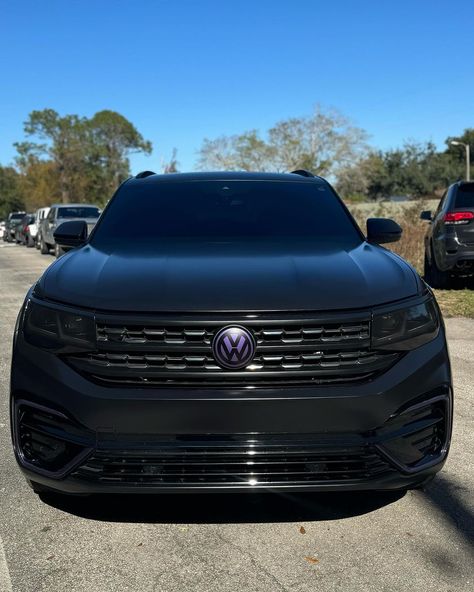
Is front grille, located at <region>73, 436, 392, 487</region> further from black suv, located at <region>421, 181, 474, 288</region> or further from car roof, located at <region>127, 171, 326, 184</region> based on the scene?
black suv, located at <region>421, 181, 474, 288</region>

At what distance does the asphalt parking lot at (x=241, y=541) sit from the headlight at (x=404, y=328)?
0.90 metres

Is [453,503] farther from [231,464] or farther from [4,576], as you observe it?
[4,576]

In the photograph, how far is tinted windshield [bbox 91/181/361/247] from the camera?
12.7ft

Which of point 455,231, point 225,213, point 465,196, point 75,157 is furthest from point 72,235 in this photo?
point 75,157

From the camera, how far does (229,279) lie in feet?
9.57

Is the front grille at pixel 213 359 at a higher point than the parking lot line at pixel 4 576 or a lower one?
higher

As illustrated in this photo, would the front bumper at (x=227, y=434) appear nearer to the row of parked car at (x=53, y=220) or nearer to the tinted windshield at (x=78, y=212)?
the row of parked car at (x=53, y=220)

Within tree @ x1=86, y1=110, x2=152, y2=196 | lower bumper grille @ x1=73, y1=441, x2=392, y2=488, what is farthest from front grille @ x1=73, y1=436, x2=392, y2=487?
tree @ x1=86, y1=110, x2=152, y2=196

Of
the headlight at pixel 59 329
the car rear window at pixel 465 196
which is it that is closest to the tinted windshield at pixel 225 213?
the headlight at pixel 59 329

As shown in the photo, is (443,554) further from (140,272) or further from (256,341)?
(140,272)

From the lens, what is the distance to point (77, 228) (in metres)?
4.34

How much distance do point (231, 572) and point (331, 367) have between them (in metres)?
0.92

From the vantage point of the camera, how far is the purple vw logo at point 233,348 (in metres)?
2.62

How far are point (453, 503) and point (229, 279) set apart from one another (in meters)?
1.60
